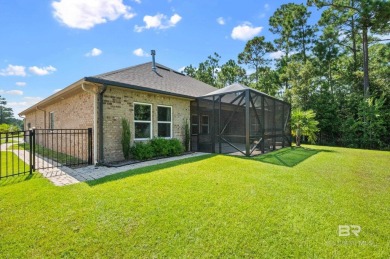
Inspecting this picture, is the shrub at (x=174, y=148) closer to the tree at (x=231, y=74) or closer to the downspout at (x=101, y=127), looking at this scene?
the downspout at (x=101, y=127)

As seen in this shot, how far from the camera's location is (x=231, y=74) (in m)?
27.2

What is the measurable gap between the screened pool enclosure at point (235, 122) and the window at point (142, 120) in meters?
2.77

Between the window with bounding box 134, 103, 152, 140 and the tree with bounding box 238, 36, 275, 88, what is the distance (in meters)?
18.2

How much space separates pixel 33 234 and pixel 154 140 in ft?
18.4

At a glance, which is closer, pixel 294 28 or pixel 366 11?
pixel 366 11

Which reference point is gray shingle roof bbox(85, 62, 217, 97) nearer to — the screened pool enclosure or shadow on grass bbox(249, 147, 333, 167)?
the screened pool enclosure

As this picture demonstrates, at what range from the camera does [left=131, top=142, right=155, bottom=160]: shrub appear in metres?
7.27

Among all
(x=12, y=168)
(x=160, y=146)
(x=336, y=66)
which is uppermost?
(x=336, y=66)

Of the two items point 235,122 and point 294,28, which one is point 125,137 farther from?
point 294,28

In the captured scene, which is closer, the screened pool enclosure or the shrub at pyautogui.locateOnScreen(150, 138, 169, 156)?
the shrub at pyautogui.locateOnScreen(150, 138, 169, 156)

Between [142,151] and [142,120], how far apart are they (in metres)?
1.42

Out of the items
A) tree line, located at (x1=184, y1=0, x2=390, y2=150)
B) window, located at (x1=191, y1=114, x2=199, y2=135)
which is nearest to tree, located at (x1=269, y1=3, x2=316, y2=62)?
tree line, located at (x1=184, y1=0, x2=390, y2=150)

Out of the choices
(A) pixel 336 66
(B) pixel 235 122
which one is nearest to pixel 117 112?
(B) pixel 235 122

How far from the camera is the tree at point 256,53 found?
73.3ft
